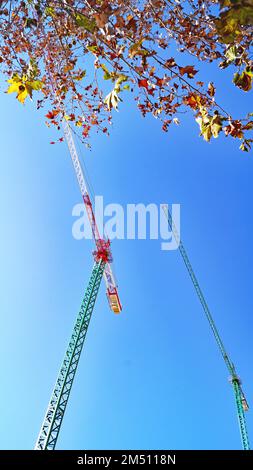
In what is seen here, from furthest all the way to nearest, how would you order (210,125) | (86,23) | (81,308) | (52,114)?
(81,308) < (52,114) < (86,23) < (210,125)

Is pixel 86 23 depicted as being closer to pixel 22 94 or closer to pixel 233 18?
pixel 22 94

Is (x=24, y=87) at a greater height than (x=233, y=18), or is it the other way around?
(x=24, y=87)

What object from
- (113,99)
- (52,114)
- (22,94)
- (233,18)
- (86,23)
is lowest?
(233,18)

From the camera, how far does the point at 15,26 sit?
218 inches

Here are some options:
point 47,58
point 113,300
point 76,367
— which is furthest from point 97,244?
point 47,58

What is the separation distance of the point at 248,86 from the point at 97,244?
3998 cm

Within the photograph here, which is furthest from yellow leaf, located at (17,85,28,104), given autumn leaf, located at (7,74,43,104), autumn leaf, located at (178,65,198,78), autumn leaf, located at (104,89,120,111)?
autumn leaf, located at (178,65,198,78)

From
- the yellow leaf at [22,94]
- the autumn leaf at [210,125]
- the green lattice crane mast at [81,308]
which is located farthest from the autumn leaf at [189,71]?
the green lattice crane mast at [81,308]

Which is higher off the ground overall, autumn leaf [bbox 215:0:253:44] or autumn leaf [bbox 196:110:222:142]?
autumn leaf [bbox 196:110:222:142]

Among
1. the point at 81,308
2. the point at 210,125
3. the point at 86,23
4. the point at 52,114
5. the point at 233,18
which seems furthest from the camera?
the point at 81,308

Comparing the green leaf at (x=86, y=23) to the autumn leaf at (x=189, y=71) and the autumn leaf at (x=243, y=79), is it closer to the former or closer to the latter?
the autumn leaf at (x=189, y=71)

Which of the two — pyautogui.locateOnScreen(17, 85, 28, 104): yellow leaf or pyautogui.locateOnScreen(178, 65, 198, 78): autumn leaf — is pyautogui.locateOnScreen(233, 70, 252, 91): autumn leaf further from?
pyautogui.locateOnScreen(17, 85, 28, 104): yellow leaf

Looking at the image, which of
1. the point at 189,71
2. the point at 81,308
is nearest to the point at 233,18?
the point at 189,71
